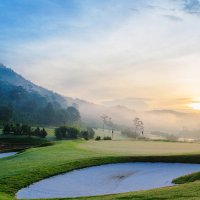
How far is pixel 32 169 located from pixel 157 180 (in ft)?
42.8

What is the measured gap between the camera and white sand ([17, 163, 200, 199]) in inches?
1394

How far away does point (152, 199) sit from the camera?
931 inches

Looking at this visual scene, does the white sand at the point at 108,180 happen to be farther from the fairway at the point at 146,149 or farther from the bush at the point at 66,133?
the bush at the point at 66,133

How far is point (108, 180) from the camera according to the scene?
40.4 m

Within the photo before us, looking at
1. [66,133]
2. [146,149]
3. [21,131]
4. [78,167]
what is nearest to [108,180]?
[78,167]

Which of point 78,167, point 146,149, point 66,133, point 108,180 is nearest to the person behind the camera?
point 108,180

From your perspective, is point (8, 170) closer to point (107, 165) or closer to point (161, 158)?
point (107, 165)

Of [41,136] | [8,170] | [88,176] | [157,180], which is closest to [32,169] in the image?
[8,170]

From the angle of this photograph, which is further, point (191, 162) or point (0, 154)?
point (0, 154)

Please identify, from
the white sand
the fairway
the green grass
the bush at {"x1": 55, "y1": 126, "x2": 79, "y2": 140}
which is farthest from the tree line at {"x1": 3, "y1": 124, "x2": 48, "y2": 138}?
the white sand

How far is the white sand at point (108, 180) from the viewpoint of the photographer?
35397mm

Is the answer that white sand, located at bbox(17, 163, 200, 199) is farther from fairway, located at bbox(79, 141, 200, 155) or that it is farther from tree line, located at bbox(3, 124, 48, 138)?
tree line, located at bbox(3, 124, 48, 138)

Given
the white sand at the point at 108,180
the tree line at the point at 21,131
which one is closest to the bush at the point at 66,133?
the tree line at the point at 21,131

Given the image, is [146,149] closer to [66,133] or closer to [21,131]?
[21,131]
